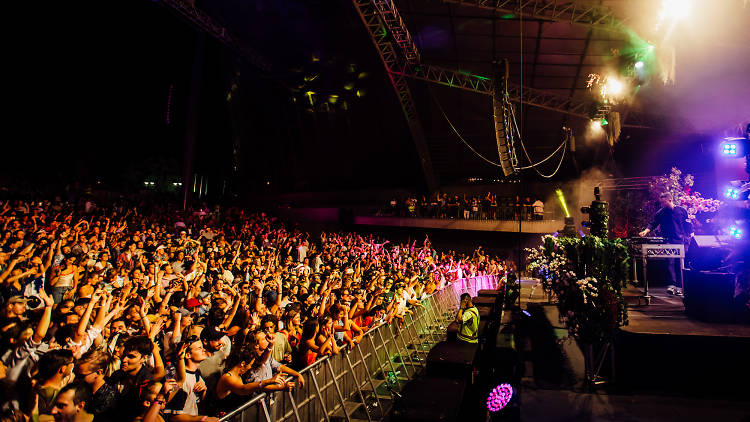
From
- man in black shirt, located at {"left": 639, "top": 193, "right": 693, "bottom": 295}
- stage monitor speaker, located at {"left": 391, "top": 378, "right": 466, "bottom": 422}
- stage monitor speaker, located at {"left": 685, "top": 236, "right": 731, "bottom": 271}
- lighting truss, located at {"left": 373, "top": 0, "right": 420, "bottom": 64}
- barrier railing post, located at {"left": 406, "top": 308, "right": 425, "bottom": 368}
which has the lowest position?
barrier railing post, located at {"left": 406, "top": 308, "right": 425, "bottom": 368}

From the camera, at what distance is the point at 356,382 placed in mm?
4621

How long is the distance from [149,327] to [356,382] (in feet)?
7.72

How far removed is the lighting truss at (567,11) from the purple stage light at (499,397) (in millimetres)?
11035

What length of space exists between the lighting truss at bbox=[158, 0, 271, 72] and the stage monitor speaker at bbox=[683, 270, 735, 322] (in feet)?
63.0

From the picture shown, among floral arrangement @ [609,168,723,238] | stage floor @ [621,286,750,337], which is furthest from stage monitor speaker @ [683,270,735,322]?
floral arrangement @ [609,168,723,238]

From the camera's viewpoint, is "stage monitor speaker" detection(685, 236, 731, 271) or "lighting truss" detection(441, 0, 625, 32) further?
"lighting truss" detection(441, 0, 625, 32)

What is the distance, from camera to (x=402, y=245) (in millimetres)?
22328

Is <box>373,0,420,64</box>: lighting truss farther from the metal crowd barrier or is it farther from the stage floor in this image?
the stage floor

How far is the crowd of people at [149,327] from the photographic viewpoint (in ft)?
9.10

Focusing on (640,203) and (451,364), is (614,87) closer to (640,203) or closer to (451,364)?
(640,203)

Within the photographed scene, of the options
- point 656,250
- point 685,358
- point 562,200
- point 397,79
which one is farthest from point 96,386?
point 562,200

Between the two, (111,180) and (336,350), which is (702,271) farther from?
(111,180)

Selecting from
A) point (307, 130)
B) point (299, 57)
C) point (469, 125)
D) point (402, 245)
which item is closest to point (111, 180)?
point (307, 130)

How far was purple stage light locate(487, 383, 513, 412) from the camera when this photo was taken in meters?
4.61
